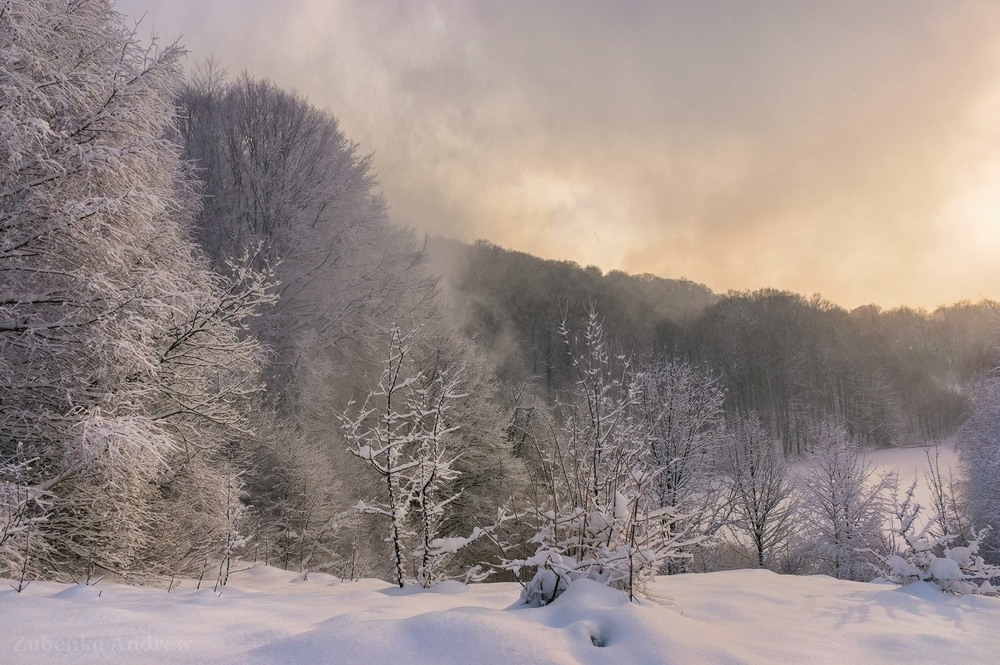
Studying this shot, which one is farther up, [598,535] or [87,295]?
[87,295]

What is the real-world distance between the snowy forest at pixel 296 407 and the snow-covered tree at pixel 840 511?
0.11 metres

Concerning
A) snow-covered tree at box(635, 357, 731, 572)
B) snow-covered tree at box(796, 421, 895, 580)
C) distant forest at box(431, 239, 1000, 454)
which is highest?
distant forest at box(431, 239, 1000, 454)

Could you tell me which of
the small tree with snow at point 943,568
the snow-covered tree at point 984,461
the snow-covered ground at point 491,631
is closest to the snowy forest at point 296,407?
the small tree with snow at point 943,568

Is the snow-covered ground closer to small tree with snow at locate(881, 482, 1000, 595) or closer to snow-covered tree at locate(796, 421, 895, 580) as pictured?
small tree with snow at locate(881, 482, 1000, 595)

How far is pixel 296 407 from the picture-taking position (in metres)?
14.6

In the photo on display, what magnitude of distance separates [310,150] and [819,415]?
41.9 meters

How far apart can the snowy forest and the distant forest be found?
589 centimetres

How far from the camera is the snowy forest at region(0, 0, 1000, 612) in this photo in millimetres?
4855

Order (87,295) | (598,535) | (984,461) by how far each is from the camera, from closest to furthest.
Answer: (598,535) → (87,295) → (984,461)

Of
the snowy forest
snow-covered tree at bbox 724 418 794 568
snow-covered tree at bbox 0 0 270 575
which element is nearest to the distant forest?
the snowy forest

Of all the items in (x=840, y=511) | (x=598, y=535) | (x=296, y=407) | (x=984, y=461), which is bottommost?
(x=840, y=511)

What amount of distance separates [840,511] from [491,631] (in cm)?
2133

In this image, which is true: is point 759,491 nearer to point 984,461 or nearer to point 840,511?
point 840,511

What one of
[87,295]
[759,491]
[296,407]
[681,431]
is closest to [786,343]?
[759,491]
